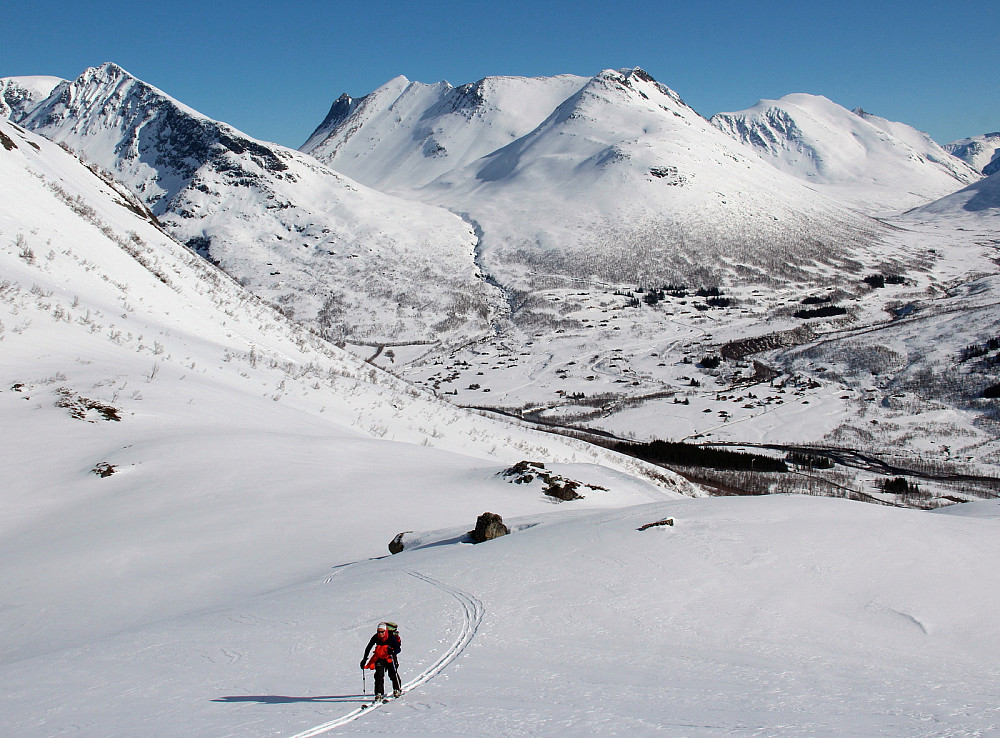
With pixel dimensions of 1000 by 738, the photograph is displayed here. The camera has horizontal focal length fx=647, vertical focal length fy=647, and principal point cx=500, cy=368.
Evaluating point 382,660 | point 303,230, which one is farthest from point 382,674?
point 303,230

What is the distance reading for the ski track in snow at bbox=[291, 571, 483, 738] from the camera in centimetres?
450

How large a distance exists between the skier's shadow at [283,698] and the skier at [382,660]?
193 mm

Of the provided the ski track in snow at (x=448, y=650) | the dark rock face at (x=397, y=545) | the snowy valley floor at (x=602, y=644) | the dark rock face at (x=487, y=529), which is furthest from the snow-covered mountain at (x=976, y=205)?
the ski track in snow at (x=448, y=650)

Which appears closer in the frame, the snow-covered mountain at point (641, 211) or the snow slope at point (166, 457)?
the snow slope at point (166, 457)

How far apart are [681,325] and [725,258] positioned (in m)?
40.2

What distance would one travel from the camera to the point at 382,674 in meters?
4.91

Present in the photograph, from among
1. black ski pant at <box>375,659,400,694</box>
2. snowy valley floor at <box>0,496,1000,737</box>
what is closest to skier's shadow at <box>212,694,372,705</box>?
snowy valley floor at <box>0,496,1000,737</box>

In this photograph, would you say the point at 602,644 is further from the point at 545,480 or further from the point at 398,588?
the point at 545,480

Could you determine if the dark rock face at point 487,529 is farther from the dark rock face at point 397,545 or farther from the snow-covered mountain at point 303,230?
the snow-covered mountain at point 303,230

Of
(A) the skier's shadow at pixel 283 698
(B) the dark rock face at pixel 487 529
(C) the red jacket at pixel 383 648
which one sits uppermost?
(B) the dark rock face at pixel 487 529

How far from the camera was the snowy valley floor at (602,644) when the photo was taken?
4.52 m

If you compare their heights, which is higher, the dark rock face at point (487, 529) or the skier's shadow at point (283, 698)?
the dark rock face at point (487, 529)

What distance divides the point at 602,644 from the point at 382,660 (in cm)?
213

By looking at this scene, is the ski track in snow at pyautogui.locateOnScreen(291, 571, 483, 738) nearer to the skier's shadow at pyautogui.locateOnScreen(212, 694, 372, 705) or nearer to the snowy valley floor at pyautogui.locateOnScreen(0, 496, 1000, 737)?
the snowy valley floor at pyautogui.locateOnScreen(0, 496, 1000, 737)
